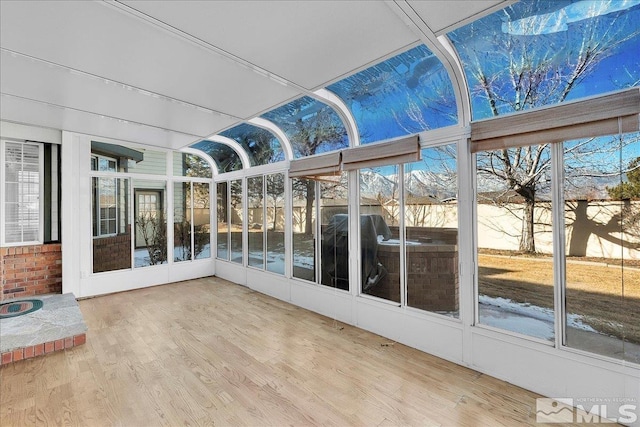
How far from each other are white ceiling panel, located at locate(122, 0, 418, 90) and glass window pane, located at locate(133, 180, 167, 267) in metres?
4.38

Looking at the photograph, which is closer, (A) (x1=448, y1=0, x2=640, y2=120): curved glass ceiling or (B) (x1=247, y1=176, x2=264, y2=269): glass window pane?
(A) (x1=448, y1=0, x2=640, y2=120): curved glass ceiling

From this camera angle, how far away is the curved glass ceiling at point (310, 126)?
373cm

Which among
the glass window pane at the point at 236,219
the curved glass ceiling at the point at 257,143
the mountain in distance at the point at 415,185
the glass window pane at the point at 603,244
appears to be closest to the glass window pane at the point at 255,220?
the glass window pane at the point at 236,219

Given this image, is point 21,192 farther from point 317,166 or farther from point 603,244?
point 603,244

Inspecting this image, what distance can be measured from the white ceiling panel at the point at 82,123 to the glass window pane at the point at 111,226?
3.03 ft

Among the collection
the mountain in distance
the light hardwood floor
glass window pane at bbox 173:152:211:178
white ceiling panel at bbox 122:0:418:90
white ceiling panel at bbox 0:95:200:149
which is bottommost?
the light hardwood floor

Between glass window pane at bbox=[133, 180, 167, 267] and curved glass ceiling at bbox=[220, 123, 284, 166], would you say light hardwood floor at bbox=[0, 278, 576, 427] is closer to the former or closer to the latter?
glass window pane at bbox=[133, 180, 167, 267]

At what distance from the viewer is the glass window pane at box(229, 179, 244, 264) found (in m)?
5.89

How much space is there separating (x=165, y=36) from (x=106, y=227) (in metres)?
4.40

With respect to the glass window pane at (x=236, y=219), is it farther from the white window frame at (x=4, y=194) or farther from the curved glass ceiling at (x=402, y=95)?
the curved glass ceiling at (x=402, y=95)

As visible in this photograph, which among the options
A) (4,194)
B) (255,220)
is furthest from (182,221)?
(4,194)

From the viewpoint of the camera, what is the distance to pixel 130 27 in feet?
6.29

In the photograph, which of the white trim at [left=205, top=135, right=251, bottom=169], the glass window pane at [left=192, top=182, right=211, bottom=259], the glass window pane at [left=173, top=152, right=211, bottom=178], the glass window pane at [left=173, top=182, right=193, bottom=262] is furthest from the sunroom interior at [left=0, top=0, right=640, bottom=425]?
the glass window pane at [left=192, top=182, right=211, bottom=259]

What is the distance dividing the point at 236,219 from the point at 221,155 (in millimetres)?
1356
